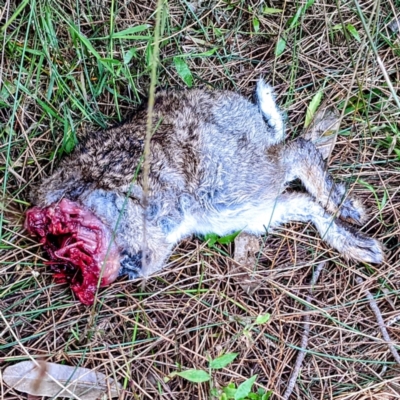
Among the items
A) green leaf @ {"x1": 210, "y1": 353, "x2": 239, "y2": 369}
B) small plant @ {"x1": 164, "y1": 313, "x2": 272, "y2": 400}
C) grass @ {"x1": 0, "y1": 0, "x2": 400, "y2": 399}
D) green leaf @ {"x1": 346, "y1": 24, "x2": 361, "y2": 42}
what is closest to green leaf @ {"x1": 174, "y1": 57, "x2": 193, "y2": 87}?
grass @ {"x1": 0, "y1": 0, "x2": 400, "y2": 399}

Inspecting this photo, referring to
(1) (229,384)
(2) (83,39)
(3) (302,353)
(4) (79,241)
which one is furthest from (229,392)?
(2) (83,39)

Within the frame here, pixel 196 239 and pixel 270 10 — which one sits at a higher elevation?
pixel 270 10

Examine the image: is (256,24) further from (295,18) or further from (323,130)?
(323,130)

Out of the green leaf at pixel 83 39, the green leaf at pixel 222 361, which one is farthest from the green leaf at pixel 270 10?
the green leaf at pixel 222 361

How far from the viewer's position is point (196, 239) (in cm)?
377

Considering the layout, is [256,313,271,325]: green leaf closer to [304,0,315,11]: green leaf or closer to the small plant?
the small plant

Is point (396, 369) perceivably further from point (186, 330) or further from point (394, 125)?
point (394, 125)

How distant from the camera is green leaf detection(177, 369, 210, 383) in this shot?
10.1ft

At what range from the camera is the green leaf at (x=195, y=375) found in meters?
3.09

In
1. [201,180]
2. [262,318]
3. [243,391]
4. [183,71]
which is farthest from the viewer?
[183,71]

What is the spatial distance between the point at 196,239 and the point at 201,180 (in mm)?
434

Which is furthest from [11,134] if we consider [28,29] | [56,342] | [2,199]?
[56,342]

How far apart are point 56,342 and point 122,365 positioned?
0.42 m

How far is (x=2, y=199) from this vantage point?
336cm
